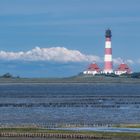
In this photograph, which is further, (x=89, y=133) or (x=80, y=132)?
(x=80, y=132)

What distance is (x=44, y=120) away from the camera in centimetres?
7862

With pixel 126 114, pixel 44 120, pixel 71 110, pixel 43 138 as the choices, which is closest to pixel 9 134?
pixel 43 138

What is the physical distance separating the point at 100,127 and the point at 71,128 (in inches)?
133

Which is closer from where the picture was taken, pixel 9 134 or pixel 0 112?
pixel 9 134

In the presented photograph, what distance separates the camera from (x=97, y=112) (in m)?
92.9

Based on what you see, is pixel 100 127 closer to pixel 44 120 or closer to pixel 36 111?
pixel 44 120

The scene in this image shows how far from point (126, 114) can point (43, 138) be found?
104 ft

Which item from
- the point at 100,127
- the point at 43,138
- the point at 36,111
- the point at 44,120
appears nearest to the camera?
the point at 43,138

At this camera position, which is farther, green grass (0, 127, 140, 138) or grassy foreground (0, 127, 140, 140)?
green grass (0, 127, 140, 138)

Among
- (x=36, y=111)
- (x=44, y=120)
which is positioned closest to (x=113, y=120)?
(x=44, y=120)

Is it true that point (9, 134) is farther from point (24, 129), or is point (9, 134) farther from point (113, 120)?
point (113, 120)

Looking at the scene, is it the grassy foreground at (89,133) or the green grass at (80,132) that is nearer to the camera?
the grassy foreground at (89,133)

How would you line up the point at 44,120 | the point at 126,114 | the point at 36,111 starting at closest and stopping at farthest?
the point at 44,120
the point at 126,114
the point at 36,111

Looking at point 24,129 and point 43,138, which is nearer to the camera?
point 43,138
